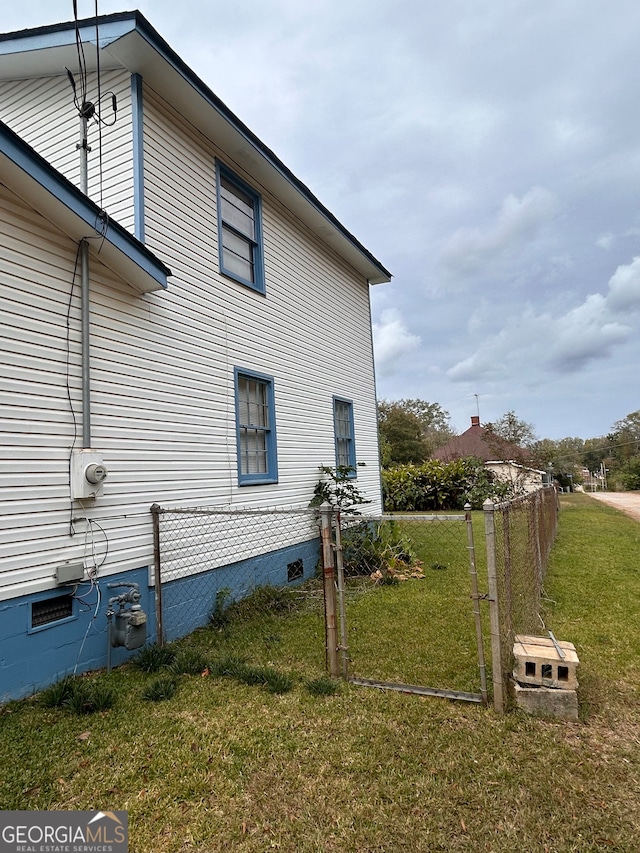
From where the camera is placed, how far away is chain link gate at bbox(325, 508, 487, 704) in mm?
3748

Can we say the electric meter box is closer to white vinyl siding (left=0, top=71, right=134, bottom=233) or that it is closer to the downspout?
the downspout

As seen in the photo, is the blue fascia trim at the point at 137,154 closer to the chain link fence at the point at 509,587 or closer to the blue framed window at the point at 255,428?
the blue framed window at the point at 255,428

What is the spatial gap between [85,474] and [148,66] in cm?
463

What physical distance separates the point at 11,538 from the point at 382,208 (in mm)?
14855

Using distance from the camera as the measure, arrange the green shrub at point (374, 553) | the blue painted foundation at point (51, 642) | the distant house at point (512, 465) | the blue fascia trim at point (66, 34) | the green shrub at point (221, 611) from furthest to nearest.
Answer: the distant house at point (512, 465) → the green shrub at point (374, 553) → the green shrub at point (221, 611) → the blue fascia trim at point (66, 34) → the blue painted foundation at point (51, 642)

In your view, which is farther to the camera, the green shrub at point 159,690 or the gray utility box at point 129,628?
the gray utility box at point 129,628

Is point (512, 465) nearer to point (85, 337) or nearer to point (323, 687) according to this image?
point (323, 687)

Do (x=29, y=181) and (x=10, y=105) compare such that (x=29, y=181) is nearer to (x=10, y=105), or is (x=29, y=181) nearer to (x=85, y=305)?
(x=85, y=305)

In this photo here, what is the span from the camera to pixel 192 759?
2.86 m

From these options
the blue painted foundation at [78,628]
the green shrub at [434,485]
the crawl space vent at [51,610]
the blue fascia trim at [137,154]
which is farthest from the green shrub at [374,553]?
the green shrub at [434,485]

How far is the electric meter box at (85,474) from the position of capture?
4.17 meters

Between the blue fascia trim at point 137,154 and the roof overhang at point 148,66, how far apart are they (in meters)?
0.23

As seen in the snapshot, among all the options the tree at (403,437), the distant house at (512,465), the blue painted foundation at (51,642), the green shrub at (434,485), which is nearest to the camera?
the blue painted foundation at (51,642)

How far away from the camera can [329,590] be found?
380cm
